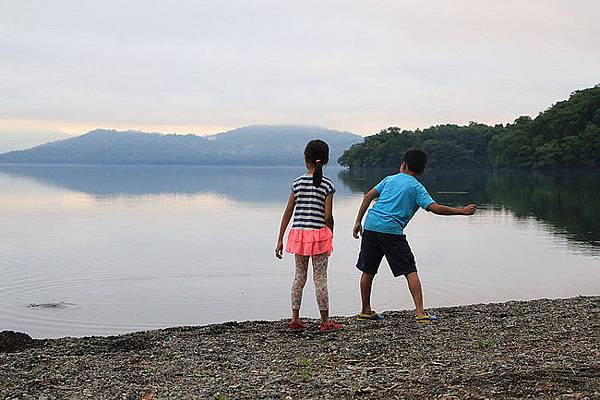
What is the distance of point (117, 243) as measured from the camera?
22359 millimetres

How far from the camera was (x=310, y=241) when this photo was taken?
7969 millimetres

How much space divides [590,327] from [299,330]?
3165 millimetres

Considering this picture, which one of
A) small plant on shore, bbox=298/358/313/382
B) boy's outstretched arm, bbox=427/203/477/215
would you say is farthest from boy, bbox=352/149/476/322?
small plant on shore, bbox=298/358/313/382

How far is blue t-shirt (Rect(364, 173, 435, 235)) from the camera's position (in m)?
8.33

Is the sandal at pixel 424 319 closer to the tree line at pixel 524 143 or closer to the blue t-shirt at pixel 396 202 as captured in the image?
the blue t-shirt at pixel 396 202

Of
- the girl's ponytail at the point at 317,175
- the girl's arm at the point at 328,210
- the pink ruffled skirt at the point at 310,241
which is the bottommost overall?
the pink ruffled skirt at the point at 310,241

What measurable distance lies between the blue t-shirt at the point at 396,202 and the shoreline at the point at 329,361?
1.14 m

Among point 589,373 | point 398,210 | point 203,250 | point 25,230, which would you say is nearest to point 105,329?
point 398,210

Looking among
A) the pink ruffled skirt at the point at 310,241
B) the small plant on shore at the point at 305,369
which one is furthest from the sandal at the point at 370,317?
the small plant on shore at the point at 305,369

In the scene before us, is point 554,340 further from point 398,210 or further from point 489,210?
point 489,210

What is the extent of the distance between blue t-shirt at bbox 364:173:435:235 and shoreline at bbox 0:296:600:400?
3.73 feet

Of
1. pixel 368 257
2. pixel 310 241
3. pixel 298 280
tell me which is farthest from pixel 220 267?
Answer: pixel 310 241

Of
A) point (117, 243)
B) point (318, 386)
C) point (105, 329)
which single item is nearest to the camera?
point (318, 386)

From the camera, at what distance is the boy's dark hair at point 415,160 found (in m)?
8.54
